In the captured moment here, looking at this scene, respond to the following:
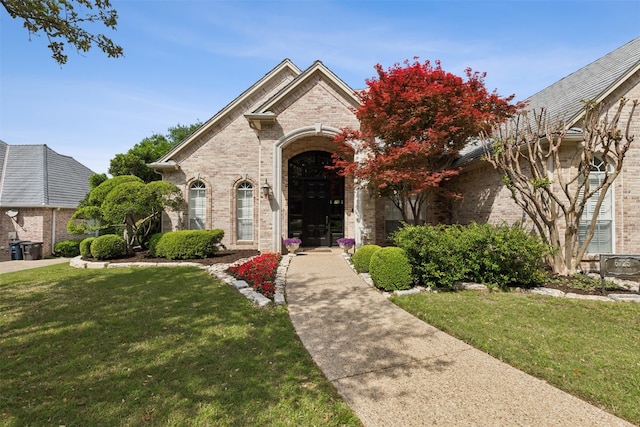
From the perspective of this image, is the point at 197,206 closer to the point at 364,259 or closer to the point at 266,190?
the point at 266,190

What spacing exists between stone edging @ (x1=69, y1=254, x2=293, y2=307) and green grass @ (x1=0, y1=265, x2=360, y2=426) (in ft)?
1.03

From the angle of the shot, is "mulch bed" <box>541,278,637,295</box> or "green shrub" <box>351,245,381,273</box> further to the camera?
"green shrub" <box>351,245,381,273</box>

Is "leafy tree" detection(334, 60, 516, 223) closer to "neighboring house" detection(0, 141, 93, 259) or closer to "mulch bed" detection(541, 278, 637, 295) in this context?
"mulch bed" detection(541, 278, 637, 295)

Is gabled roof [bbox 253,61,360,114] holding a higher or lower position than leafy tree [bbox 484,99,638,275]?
higher

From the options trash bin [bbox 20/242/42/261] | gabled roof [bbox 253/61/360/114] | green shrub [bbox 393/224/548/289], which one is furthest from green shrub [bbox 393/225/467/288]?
trash bin [bbox 20/242/42/261]

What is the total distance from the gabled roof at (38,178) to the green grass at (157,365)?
467 inches

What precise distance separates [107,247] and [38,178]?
950 centimetres

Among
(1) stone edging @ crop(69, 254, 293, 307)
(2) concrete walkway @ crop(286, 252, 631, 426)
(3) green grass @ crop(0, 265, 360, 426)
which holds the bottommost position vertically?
(2) concrete walkway @ crop(286, 252, 631, 426)

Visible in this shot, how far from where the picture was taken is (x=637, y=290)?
6.55 meters

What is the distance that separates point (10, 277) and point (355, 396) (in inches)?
459

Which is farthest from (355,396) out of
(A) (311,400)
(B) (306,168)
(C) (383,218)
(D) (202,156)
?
(D) (202,156)

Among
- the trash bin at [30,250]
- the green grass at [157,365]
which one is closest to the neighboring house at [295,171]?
the green grass at [157,365]

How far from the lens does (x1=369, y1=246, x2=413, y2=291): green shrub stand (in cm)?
657

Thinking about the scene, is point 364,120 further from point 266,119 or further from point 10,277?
point 10,277
